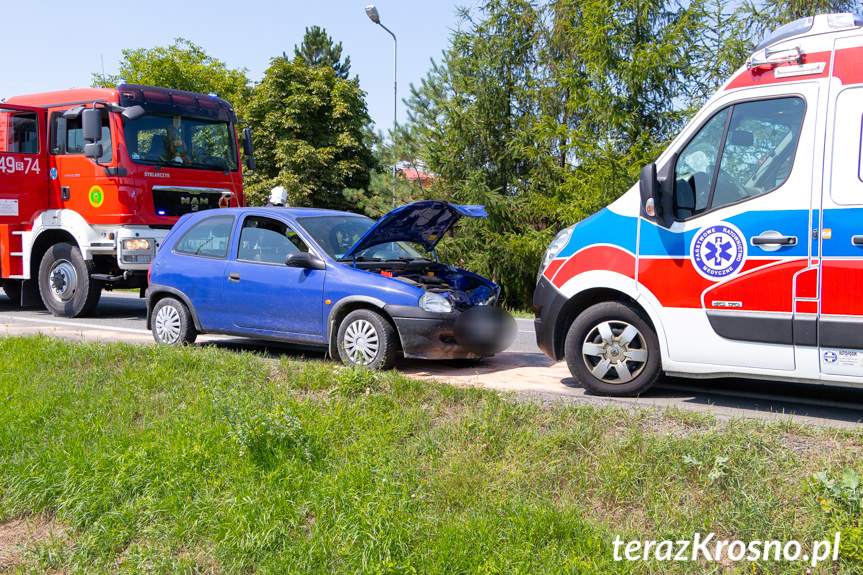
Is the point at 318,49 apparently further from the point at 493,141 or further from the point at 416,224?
the point at 416,224

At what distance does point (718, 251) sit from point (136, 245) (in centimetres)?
865

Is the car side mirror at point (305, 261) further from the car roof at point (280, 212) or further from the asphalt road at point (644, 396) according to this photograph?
the asphalt road at point (644, 396)

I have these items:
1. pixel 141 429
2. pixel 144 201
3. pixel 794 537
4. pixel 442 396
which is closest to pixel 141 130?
pixel 144 201

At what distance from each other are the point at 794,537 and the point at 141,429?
4094 millimetres

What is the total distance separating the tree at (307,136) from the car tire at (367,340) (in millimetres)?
30191

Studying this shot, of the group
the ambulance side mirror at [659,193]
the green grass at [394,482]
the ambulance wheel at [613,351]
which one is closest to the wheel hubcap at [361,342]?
the green grass at [394,482]

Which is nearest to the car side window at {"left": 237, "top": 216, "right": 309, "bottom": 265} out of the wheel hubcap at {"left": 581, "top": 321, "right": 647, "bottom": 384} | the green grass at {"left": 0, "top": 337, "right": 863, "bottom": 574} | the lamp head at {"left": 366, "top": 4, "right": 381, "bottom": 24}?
the green grass at {"left": 0, "top": 337, "right": 863, "bottom": 574}

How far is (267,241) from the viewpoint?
7918 mm

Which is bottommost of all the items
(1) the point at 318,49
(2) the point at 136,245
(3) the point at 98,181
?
(2) the point at 136,245

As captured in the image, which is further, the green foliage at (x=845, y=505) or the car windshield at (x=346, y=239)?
the car windshield at (x=346, y=239)

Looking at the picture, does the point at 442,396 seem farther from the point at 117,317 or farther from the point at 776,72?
the point at 117,317

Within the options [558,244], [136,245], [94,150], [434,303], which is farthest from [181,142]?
[558,244]

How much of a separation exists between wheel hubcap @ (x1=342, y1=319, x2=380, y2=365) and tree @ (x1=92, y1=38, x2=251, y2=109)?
145 feet

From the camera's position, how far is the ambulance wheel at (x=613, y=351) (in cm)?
593
